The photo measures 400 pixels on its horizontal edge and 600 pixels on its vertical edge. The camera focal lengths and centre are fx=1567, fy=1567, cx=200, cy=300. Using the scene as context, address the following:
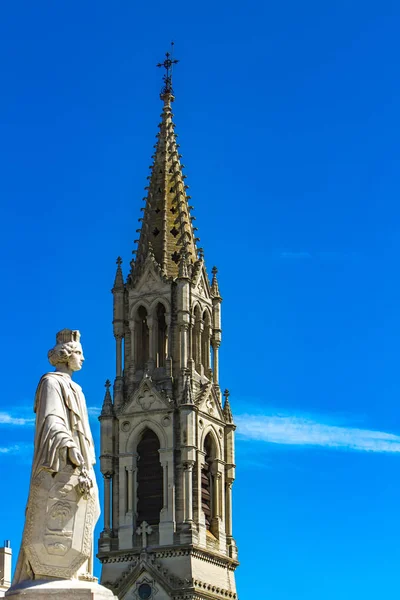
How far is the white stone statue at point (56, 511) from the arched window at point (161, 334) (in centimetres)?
5725

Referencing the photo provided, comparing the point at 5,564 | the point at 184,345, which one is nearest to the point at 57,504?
the point at 5,564

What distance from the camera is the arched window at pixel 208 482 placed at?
71.7m

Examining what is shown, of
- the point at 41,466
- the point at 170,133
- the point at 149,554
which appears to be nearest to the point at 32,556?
the point at 41,466

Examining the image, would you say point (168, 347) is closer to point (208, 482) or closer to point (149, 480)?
point (149, 480)

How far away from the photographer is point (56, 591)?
1532 centimetres

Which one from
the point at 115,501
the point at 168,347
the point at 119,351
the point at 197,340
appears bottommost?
the point at 115,501

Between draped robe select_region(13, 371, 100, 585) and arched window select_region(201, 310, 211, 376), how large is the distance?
192ft

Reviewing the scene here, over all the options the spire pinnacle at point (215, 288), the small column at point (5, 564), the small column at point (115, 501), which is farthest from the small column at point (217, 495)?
the small column at point (5, 564)

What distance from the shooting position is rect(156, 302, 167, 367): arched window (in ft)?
241

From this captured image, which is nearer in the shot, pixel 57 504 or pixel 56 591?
pixel 56 591

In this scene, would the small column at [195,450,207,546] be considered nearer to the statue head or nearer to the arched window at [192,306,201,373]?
the arched window at [192,306,201,373]

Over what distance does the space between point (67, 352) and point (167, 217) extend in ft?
196

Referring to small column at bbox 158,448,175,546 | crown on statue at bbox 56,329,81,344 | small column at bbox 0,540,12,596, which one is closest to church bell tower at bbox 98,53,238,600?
small column at bbox 158,448,175,546

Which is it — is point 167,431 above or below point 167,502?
above
